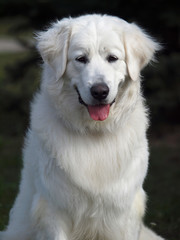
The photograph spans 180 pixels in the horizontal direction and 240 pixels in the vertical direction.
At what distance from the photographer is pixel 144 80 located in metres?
9.69

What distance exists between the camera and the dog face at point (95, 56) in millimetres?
4105

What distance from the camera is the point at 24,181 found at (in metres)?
4.74

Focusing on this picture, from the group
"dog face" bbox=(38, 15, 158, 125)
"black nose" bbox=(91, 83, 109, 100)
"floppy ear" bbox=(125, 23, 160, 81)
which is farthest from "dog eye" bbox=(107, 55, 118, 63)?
"black nose" bbox=(91, 83, 109, 100)

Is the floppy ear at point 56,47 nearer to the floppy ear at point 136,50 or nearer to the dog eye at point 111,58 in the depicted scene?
the dog eye at point 111,58

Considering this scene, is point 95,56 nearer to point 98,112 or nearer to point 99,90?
point 99,90

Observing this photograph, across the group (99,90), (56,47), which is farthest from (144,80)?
(99,90)

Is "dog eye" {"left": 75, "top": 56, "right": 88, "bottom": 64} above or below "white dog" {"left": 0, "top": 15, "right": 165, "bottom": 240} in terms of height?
above

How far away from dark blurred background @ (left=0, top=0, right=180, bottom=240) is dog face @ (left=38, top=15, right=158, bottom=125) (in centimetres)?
330

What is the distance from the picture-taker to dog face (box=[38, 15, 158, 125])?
4105mm

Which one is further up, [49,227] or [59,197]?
[59,197]

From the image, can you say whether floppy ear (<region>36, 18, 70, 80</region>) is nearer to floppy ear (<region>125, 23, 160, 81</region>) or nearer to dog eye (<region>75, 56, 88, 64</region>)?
dog eye (<region>75, 56, 88, 64</region>)

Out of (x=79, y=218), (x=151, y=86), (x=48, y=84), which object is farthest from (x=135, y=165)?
(x=151, y=86)

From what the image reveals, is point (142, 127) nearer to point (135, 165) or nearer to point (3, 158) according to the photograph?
point (135, 165)

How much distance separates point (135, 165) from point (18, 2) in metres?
6.41
